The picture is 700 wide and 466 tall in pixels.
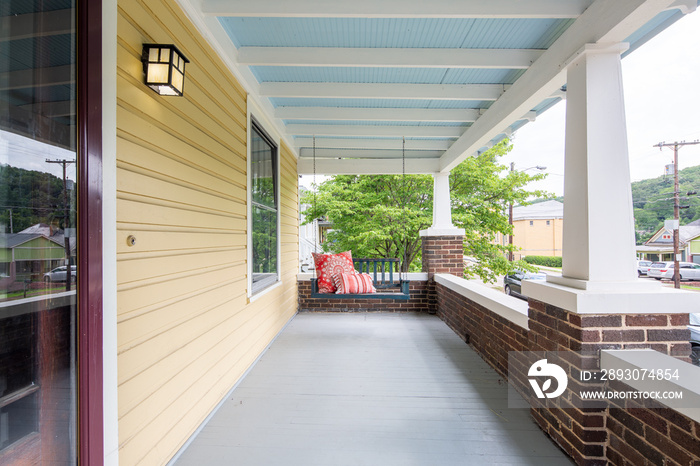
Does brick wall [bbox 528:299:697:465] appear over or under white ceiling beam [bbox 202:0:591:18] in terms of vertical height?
under

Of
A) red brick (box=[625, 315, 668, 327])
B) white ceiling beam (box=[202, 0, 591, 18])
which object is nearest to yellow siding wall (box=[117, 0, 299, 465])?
white ceiling beam (box=[202, 0, 591, 18])

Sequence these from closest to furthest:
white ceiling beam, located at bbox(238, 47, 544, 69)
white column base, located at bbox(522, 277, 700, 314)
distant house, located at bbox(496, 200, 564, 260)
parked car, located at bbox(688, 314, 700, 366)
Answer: white column base, located at bbox(522, 277, 700, 314) → white ceiling beam, located at bbox(238, 47, 544, 69) → parked car, located at bbox(688, 314, 700, 366) → distant house, located at bbox(496, 200, 564, 260)

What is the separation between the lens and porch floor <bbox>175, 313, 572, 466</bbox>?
1920 mm

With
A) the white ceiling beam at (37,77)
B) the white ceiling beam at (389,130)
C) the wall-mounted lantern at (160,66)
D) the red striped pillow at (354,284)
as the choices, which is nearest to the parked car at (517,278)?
the white ceiling beam at (389,130)

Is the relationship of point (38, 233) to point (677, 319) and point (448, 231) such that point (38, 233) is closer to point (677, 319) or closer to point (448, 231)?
point (677, 319)

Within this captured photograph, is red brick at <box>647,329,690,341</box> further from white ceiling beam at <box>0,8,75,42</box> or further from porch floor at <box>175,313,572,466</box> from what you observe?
white ceiling beam at <box>0,8,75,42</box>

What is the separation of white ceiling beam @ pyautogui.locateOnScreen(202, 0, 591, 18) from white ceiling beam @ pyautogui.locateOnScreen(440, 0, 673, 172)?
0.17m

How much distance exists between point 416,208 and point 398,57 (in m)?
4.54

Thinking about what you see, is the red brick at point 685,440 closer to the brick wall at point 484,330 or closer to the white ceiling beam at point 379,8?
the brick wall at point 484,330

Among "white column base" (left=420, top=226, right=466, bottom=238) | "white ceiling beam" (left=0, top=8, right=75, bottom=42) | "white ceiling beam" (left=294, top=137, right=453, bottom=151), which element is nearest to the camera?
"white ceiling beam" (left=0, top=8, right=75, bottom=42)

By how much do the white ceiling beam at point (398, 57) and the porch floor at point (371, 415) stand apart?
2.69 m

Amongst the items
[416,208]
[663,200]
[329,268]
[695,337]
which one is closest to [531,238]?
[416,208]

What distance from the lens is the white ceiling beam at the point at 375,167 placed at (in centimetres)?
554

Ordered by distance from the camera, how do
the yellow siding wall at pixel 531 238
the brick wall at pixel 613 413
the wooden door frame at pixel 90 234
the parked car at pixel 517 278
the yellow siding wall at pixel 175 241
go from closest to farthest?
the wooden door frame at pixel 90 234 → the brick wall at pixel 613 413 → the yellow siding wall at pixel 175 241 → the yellow siding wall at pixel 531 238 → the parked car at pixel 517 278
